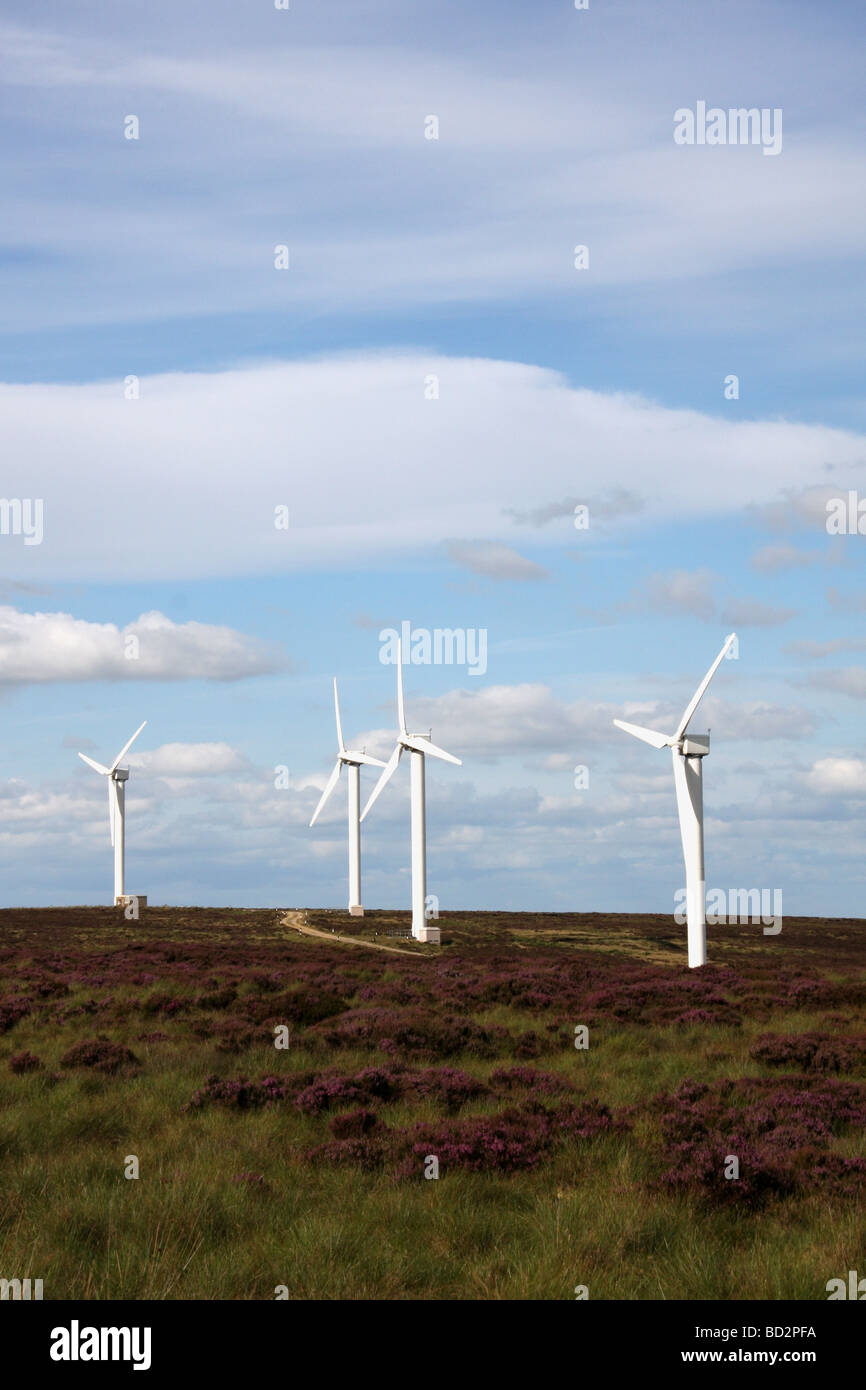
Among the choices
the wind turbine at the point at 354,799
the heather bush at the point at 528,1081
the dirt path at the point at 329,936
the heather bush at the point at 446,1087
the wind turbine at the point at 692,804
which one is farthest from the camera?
the wind turbine at the point at 354,799

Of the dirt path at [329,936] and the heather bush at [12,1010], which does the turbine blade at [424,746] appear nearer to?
the dirt path at [329,936]

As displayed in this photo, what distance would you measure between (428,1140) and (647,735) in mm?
42004

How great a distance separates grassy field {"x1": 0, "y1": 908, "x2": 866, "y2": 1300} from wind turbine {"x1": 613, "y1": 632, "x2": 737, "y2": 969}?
18.3 meters

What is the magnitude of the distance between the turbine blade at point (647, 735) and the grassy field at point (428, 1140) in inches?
849

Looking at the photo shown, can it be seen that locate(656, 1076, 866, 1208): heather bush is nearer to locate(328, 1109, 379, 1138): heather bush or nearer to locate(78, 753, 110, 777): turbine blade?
locate(328, 1109, 379, 1138): heather bush

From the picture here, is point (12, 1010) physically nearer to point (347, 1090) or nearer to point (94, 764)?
point (347, 1090)

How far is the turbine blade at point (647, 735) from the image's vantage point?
55031 mm

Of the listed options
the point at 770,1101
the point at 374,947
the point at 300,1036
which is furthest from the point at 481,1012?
the point at 374,947

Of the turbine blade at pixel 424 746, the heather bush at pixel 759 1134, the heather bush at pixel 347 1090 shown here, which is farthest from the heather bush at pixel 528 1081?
the turbine blade at pixel 424 746

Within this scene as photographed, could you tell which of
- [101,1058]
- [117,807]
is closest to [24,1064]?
[101,1058]

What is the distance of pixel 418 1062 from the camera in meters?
22.5

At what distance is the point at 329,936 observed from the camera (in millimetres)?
71750
